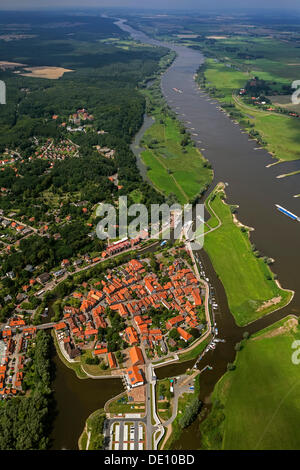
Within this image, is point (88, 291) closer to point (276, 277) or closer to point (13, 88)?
point (276, 277)

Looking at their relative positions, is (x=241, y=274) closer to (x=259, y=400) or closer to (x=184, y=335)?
(x=184, y=335)

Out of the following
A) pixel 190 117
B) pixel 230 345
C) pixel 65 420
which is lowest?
pixel 65 420

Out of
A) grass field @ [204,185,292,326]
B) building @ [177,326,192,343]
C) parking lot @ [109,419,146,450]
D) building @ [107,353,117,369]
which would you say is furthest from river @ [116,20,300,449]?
building @ [107,353,117,369]

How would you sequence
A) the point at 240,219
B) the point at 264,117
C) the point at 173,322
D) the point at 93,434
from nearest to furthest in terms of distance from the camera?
the point at 93,434 < the point at 173,322 < the point at 240,219 < the point at 264,117

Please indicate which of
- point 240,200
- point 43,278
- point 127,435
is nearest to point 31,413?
point 127,435

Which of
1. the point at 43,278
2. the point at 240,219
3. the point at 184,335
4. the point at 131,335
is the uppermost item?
the point at 240,219
